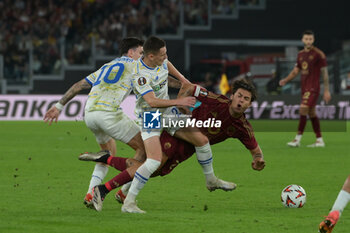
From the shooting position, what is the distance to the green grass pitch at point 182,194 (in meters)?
7.86

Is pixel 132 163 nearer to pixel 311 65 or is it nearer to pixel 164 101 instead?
pixel 164 101

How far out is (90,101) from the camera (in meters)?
9.19

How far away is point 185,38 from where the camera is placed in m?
36.3

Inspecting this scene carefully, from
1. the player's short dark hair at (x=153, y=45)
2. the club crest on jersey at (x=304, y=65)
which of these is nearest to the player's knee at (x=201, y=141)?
the player's short dark hair at (x=153, y=45)

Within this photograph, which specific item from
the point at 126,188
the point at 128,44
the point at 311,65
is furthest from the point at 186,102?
the point at 311,65

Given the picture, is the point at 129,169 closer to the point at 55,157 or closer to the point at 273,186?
the point at 273,186

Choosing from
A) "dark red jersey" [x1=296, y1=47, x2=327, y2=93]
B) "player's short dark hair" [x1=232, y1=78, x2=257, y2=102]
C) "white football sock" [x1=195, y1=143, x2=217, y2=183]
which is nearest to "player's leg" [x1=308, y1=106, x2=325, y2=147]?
"dark red jersey" [x1=296, y1=47, x2=327, y2=93]

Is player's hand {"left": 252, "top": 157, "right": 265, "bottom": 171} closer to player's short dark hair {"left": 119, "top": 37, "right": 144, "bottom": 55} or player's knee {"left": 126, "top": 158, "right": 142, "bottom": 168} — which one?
player's knee {"left": 126, "top": 158, "right": 142, "bottom": 168}

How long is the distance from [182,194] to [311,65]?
7834mm

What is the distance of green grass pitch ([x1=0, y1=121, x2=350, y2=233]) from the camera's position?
7.86 metres

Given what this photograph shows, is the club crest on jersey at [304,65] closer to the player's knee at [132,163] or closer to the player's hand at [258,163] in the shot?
the player's hand at [258,163]

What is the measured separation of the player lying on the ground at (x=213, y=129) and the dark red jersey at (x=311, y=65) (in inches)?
328

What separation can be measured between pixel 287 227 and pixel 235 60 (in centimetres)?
2803

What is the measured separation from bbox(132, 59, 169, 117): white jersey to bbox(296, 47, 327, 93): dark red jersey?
29.2 ft
